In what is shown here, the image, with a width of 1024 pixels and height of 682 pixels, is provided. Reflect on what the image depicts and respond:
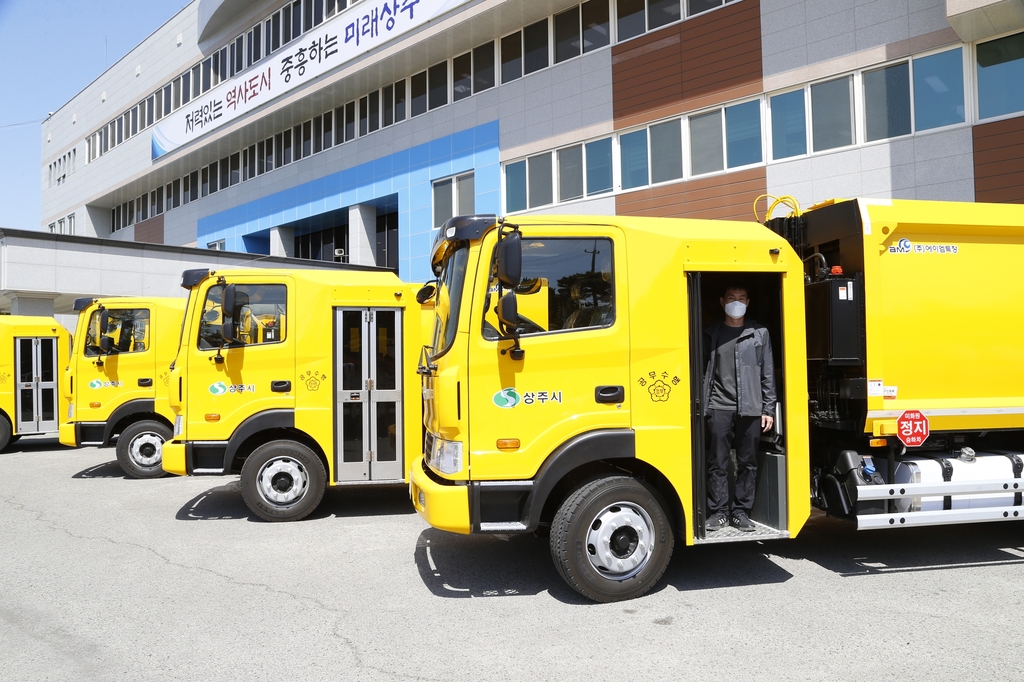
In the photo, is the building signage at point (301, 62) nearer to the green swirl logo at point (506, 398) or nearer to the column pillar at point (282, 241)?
the column pillar at point (282, 241)

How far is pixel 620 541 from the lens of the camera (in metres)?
4.96

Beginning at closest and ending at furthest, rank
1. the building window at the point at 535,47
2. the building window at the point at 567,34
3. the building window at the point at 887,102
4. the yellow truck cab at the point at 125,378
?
the yellow truck cab at the point at 125,378 → the building window at the point at 887,102 → the building window at the point at 567,34 → the building window at the point at 535,47

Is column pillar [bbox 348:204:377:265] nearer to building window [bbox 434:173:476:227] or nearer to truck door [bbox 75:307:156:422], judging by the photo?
building window [bbox 434:173:476:227]

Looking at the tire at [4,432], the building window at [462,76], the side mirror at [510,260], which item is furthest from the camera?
the building window at [462,76]

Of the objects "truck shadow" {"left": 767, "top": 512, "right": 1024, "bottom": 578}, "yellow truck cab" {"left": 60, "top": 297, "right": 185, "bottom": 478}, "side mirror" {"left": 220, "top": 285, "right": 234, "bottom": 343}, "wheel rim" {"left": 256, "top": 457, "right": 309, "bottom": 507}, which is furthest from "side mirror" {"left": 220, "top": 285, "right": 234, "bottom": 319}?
"truck shadow" {"left": 767, "top": 512, "right": 1024, "bottom": 578}

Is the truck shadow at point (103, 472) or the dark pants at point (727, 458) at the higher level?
the dark pants at point (727, 458)

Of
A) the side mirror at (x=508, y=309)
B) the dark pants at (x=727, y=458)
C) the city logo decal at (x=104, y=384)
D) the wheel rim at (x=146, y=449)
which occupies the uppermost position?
the side mirror at (x=508, y=309)

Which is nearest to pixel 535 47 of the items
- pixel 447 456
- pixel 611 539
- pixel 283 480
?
pixel 283 480

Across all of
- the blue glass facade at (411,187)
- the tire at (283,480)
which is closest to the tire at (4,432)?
the tire at (283,480)

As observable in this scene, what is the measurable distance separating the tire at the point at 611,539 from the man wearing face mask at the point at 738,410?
590mm

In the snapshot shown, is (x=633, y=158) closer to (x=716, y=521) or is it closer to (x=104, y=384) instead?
(x=104, y=384)

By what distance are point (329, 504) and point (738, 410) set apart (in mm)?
5391

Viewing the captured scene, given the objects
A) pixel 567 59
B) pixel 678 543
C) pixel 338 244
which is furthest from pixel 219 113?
pixel 678 543

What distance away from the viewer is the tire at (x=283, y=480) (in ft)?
24.4
